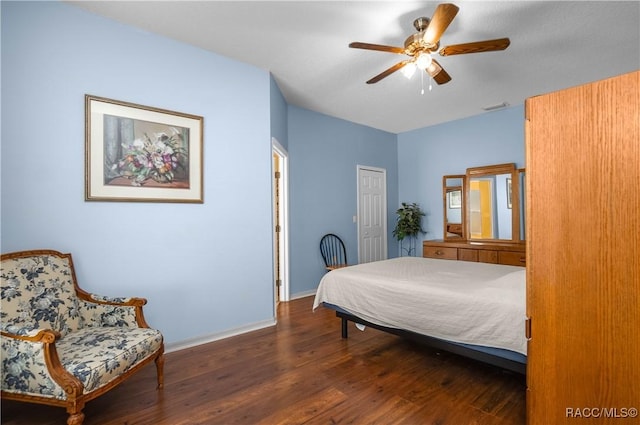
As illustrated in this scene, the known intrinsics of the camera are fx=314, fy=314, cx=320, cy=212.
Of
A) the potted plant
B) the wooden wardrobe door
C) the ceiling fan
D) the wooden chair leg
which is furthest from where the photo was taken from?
the potted plant

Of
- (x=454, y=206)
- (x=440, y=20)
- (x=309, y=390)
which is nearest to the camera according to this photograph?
(x=440, y=20)

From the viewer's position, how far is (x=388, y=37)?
270 cm

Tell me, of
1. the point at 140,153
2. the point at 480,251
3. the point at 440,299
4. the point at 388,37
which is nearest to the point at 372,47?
the point at 388,37

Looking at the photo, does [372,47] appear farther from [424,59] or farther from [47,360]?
[47,360]

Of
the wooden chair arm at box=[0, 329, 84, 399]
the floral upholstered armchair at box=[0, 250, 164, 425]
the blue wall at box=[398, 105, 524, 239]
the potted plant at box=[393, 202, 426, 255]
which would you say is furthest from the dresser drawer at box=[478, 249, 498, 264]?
the wooden chair arm at box=[0, 329, 84, 399]

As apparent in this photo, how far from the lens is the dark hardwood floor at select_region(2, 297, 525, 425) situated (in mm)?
1829

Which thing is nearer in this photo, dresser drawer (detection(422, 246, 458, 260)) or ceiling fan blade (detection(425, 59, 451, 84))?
ceiling fan blade (detection(425, 59, 451, 84))

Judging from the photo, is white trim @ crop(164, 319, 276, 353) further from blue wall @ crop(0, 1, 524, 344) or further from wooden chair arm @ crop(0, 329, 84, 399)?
wooden chair arm @ crop(0, 329, 84, 399)

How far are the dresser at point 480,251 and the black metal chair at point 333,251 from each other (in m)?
1.37

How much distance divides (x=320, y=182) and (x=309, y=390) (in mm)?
3176

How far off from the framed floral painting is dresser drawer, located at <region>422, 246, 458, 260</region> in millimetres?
3684

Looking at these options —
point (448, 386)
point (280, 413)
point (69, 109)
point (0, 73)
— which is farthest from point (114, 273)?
point (448, 386)

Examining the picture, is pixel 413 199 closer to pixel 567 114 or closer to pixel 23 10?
pixel 567 114

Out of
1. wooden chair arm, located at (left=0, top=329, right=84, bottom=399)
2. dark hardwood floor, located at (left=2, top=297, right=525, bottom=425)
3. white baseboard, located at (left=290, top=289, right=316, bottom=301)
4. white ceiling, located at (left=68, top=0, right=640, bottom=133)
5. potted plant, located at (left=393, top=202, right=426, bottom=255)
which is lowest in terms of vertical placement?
dark hardwood floor, located at (left=2, top=297, right=525, bottom=425)
